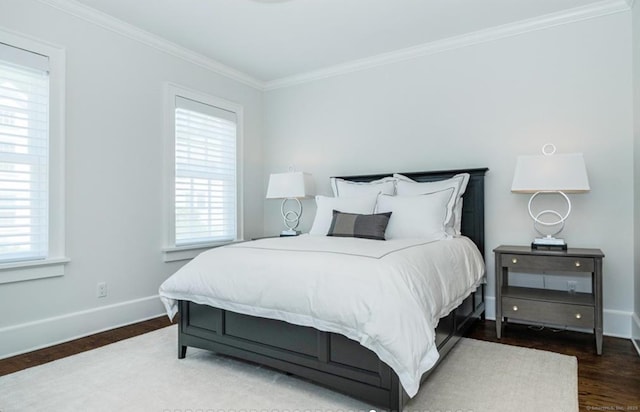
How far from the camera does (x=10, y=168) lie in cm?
274

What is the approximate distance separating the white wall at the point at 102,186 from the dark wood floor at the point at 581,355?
187 millimetres

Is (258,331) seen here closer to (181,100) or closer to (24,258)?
(24,258)

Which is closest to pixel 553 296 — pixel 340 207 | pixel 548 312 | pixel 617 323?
pixel 548 312

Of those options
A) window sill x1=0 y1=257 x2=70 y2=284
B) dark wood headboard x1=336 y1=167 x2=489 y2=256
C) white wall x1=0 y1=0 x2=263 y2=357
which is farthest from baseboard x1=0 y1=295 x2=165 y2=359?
dark wood headboard x1=336 y1=167 x2=489 y2=256

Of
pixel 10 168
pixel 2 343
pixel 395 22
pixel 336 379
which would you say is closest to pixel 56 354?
pixel 2 343

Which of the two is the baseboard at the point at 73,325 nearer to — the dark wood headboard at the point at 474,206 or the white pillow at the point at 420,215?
the white pillow at the point at 420,215

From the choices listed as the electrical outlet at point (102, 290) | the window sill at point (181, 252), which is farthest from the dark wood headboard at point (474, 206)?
the electrical outlet at point (102, 290)

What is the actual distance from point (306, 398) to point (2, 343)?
7.28 feet

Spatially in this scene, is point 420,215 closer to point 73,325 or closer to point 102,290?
point 102,290

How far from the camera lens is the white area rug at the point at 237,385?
78.0 inches

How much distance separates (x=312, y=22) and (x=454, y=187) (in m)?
1.93

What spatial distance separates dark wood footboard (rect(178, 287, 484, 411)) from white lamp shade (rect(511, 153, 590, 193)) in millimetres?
1084

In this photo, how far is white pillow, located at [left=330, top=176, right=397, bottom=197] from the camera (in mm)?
3719

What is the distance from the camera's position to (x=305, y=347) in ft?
6.89
